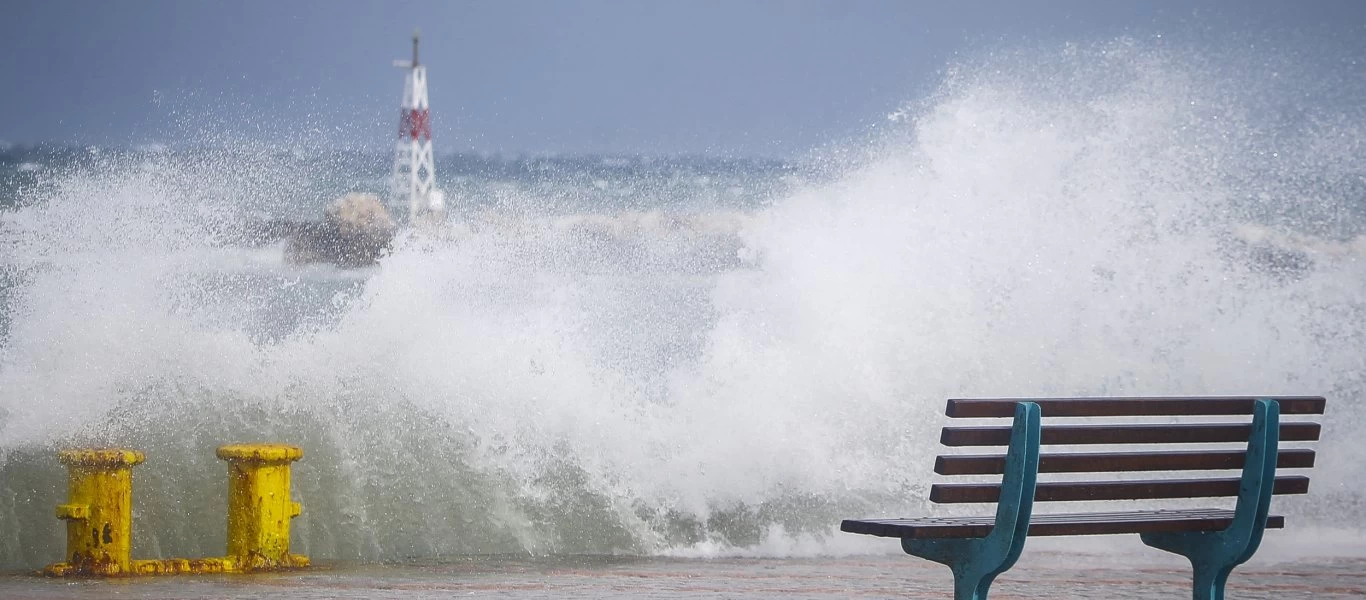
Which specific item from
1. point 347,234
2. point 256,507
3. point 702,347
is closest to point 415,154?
point 347,234

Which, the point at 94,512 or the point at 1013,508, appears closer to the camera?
the point at 1013,508

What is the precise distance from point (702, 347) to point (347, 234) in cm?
1161

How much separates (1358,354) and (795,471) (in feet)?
13.7

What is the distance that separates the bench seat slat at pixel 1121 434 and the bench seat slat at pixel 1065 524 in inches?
8.2

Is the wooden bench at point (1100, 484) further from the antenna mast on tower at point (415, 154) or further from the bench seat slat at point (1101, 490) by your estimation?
the antenna mast on tower at point (415, 154)

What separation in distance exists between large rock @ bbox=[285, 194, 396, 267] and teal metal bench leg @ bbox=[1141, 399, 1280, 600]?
1344 cm

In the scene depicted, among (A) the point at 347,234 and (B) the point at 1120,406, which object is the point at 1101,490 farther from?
(A) the point at 347,234

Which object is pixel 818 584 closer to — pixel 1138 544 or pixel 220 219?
pixel 1138 544

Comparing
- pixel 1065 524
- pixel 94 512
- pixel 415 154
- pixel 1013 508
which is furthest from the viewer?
pixel 415 154

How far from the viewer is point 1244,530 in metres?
4.16

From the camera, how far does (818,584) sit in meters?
5.59

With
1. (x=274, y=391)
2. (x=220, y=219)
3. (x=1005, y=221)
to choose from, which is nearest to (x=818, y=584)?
(x=274, y=391)

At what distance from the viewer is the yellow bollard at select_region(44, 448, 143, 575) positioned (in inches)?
215

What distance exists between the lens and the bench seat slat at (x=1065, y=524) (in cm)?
375
